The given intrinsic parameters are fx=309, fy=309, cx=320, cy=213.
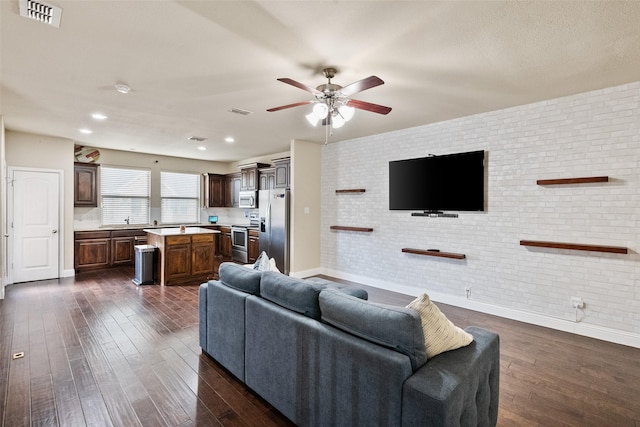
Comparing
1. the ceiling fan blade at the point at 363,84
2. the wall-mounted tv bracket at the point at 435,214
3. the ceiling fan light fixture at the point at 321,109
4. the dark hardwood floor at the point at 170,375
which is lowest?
the dark hardwood floor at the point at 170,375

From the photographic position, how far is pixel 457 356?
1659mm

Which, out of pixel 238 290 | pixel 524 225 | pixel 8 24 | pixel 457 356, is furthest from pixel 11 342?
pixel 524 225

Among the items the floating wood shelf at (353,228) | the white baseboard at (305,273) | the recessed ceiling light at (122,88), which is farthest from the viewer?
the white baseboard at (305,273)

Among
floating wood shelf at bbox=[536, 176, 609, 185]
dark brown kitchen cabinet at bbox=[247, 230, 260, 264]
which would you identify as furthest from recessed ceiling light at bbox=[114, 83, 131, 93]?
floating wood shelf at bbox=[536, 176, 609, 185]

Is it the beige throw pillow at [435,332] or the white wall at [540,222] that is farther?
the white wall at [540,222]

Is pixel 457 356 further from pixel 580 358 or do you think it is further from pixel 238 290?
pixel 580 358

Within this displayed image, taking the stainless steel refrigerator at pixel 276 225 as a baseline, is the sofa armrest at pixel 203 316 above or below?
below

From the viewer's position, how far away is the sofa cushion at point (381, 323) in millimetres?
1557

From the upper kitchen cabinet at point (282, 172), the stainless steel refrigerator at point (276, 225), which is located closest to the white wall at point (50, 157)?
the stainless steel refrigerator at point (276, 225)

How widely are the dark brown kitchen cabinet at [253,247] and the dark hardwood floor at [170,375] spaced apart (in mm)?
3019

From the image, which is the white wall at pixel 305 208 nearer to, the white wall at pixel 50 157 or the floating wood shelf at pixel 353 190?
the floating wood shelf at pixel 353 190

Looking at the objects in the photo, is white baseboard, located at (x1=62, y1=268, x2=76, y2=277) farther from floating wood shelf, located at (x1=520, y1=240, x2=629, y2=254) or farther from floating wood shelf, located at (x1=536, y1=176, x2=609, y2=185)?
floating wood shelf, located at (x1=536, y1=176, x2=609, y2=185)

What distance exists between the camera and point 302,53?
2.63m

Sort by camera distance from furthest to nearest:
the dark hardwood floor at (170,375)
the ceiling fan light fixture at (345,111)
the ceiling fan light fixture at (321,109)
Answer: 1. the ceiling fan light fixture at (345,111)
2. the ceiling fan light fixture at (321,109)
3. the dark hardwood floor at (170,375)
